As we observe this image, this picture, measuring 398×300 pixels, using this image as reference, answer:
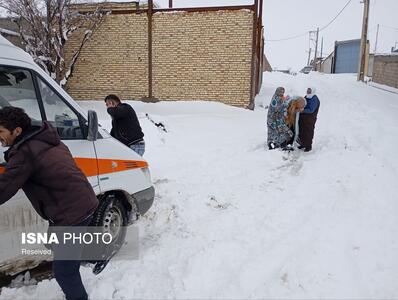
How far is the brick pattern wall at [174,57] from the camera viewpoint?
13.4 metres

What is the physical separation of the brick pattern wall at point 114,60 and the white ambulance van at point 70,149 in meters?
10.7

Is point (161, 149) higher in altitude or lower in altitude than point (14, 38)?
lower

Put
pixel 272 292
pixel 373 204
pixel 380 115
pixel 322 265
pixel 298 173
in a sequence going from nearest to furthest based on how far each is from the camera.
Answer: pixel 272 292 → pixel 322 265 → pixel 373 204 → pixel 298 173 → pixel 380 115

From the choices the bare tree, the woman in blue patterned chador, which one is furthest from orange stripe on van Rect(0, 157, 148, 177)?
the bare tree

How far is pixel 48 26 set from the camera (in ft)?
40.2

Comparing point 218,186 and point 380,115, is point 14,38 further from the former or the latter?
point 380,115

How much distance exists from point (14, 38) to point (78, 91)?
2.94 metres

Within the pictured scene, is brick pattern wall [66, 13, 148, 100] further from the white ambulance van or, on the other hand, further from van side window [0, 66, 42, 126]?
van side window [0, 66, 42, 126]

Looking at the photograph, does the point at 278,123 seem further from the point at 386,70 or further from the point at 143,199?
the point at 386,70

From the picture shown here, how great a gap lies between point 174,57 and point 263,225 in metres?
10.4

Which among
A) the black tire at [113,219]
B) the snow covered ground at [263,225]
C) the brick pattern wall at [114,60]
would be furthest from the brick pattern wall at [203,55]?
the black tire at [113,219]

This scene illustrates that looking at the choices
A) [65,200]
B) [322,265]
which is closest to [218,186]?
[322,265]

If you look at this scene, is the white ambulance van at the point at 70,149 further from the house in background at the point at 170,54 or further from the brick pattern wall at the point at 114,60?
the brick pattern wall at the point at 114,60

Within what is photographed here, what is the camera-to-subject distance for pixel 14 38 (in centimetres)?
1319
